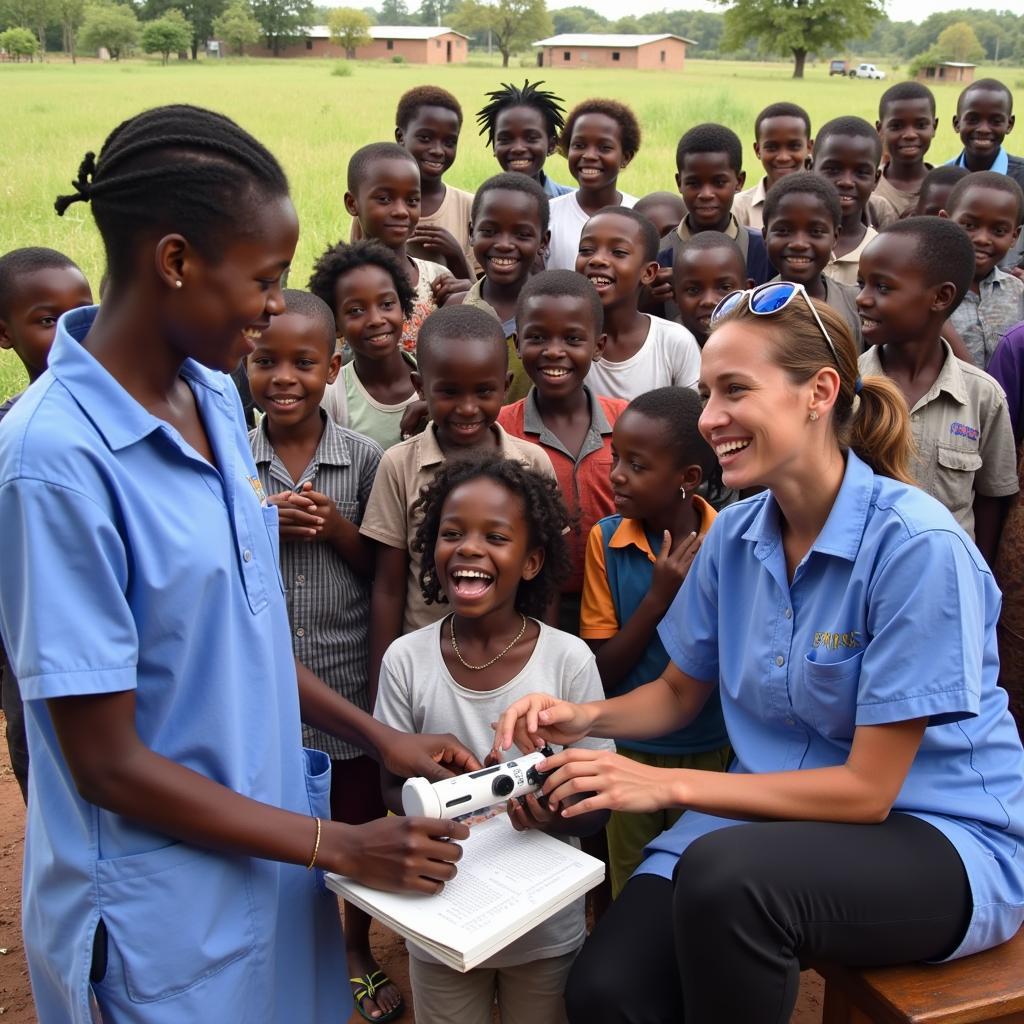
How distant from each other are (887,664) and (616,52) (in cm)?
6982

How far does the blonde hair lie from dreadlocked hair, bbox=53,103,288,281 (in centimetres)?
119

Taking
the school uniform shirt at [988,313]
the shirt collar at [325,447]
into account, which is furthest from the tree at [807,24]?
the shirt collar at [325,447]

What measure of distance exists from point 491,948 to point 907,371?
2.51 metres

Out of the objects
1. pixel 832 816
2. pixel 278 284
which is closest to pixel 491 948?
pixel 832 816

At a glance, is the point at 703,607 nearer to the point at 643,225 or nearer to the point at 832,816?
the point at 832,816

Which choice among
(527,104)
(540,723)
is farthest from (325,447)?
(527,104)

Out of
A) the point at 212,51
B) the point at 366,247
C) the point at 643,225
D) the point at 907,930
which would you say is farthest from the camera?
the point at 212,51

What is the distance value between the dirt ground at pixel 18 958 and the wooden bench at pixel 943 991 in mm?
1077

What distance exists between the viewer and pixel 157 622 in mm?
1637

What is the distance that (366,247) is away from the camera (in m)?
4.01

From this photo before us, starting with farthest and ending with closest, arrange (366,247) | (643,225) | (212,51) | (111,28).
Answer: (212,51) < (111,28) < (643,225) < (366,247)

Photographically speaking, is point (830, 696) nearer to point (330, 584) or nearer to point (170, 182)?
point (330, 584)

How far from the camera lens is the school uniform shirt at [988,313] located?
14.2 feet

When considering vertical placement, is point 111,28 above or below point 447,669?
above
